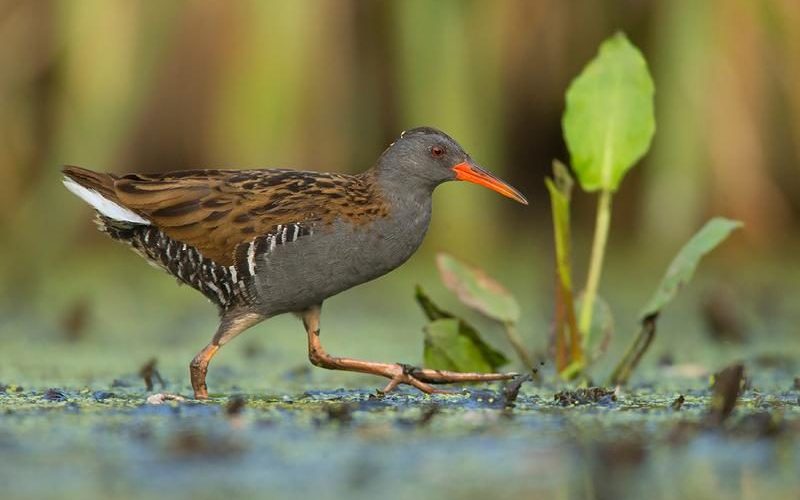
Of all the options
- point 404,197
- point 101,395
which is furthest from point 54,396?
point 404,197

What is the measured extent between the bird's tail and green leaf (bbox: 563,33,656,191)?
1.39 metres

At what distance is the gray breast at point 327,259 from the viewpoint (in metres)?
4.50

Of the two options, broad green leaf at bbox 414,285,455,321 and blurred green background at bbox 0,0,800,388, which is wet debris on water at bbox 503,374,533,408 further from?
blurred green background at bbox 0,0,800,388

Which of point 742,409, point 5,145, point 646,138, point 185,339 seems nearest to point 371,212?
point 646,138

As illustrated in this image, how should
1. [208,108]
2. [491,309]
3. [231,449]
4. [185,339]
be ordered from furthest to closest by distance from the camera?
[208,108] → [185,339] → [491,309] → [231,449]

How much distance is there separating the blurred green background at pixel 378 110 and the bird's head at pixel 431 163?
220 centimetres

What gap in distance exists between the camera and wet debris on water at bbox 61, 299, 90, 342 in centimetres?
631

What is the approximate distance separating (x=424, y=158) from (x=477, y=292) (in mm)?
500

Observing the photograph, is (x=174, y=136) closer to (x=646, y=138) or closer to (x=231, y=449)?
(x=646, y=138)

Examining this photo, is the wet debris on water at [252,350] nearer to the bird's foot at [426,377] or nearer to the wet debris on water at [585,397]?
the bird's foot at [426,377]

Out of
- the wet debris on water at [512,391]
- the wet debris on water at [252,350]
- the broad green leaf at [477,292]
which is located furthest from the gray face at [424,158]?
the wet debris on water at [252,350]

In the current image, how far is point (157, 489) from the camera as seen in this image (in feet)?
9.86

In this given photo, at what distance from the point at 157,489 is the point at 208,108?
5.52 m

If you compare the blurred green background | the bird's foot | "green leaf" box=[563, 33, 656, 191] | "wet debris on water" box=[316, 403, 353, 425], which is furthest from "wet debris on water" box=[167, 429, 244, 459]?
the blurred green background
